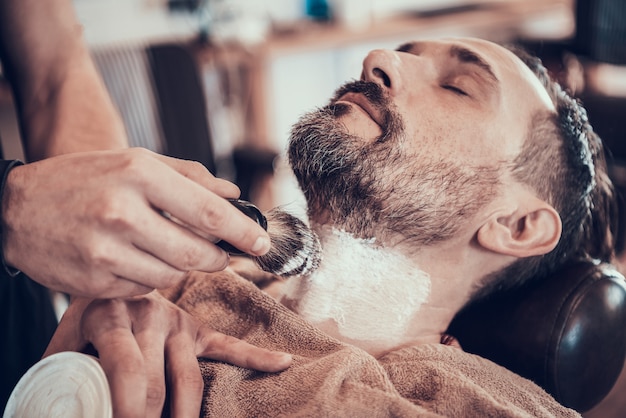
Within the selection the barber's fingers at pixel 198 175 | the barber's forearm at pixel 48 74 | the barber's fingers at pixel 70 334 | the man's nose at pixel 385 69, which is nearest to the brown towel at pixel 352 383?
the barber's fingers at pixel 70 334

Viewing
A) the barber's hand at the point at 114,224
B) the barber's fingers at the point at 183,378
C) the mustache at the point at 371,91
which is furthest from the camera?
the mustache at the point at 371,91

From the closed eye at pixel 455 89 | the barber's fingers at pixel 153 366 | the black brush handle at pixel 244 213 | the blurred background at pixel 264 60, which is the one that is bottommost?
the blurred background at pixel 264 60

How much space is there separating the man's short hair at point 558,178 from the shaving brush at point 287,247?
41cm

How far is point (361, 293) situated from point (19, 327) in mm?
775

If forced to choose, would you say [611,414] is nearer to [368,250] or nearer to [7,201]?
[368,250]

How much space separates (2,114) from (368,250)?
Answer: 8.04 feet

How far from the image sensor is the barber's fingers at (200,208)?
0.76 metres

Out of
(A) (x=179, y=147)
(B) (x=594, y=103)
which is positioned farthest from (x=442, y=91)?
(B) (x=594, y=103)

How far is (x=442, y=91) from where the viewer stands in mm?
1255

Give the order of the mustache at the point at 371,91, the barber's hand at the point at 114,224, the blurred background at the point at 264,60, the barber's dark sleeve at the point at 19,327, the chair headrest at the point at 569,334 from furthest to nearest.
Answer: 1. the blurred background at the point at 264,60
2. the barber's dark sleeve at the point at 19,327
3. the mustache at the point at 371,91
4. the chair headrest at the point at 569,334
5. the barber's hand at the point at 114,224

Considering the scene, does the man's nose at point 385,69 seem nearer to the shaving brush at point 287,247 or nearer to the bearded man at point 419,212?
the bearded man at point 419,212

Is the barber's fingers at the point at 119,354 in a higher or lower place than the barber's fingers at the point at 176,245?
lower

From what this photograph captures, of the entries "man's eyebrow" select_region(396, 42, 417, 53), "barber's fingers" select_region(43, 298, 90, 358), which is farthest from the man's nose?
"barber's fingers" select_region(43, 298, 90, 358)

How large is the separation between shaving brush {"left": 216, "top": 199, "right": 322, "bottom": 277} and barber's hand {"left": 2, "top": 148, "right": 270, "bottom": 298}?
20cm
